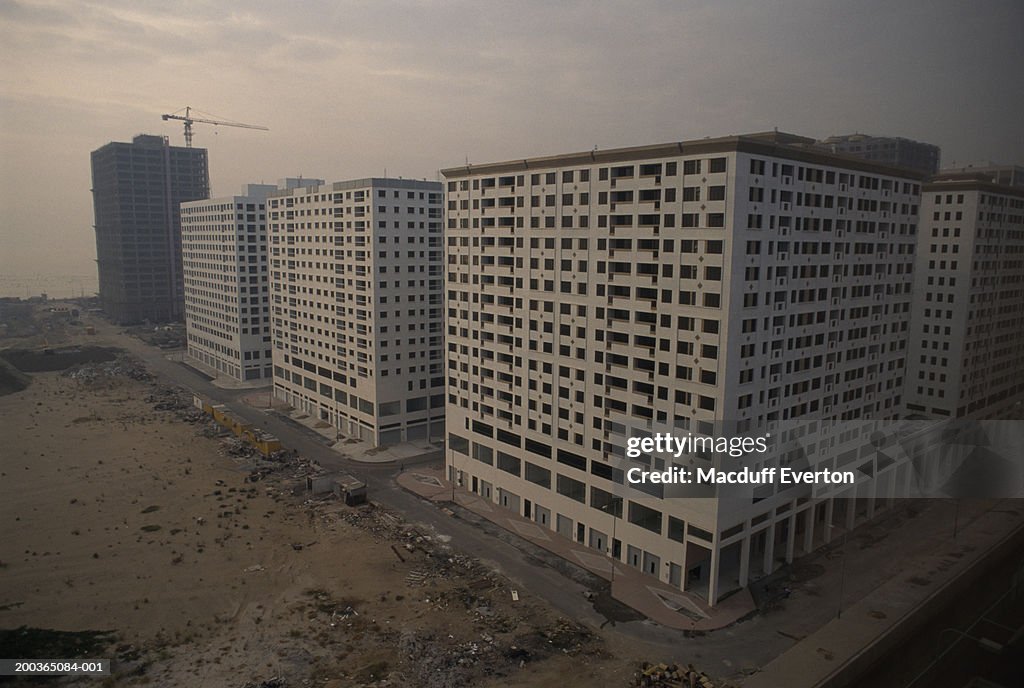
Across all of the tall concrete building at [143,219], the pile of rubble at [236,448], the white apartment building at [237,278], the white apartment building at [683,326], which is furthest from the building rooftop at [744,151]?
the tall concrete building at [143,219]

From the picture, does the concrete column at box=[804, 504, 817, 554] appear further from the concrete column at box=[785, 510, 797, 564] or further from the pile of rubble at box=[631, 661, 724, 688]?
the pile of rubble at box=[631, 661, 724, 688]

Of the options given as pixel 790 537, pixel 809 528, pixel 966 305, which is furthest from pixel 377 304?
pixel 966 305

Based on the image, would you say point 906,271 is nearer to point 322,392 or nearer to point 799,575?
point 799,575

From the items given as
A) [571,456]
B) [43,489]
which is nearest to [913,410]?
[571,456]

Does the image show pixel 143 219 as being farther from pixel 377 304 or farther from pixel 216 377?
pixel 377 304

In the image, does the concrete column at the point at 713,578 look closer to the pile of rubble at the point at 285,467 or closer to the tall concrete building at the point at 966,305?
the tall concrete building at the point at 966,305

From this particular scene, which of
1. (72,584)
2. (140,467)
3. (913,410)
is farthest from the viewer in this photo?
(140,467)
